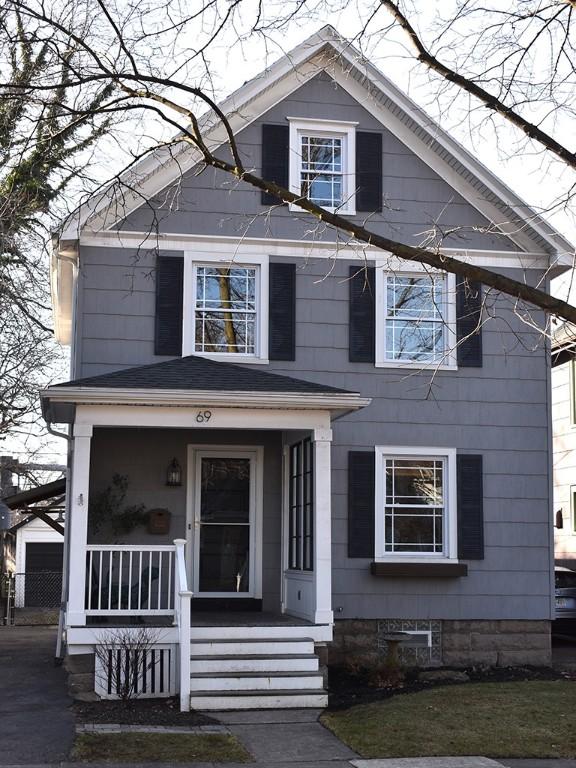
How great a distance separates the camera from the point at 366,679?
39.5 ft

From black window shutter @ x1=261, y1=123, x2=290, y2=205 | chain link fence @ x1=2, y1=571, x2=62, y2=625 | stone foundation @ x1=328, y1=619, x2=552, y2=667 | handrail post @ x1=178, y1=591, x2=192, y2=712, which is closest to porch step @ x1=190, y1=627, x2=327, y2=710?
handrail post @ x1=178, y1=591, x2=192, y2=712

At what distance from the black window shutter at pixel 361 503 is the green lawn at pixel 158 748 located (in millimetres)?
4492

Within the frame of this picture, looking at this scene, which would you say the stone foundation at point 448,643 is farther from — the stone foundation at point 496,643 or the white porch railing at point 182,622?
the white porch railing at point 182,622

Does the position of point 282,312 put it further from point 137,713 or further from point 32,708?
point 32,708

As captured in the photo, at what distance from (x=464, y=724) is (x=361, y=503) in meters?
4.21

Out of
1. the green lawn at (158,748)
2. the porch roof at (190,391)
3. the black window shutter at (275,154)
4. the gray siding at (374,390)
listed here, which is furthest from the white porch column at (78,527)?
the black window shutter at (275,154)

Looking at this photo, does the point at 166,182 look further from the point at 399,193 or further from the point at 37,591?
the point at 37,591

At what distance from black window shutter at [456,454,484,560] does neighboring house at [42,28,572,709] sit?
25mm

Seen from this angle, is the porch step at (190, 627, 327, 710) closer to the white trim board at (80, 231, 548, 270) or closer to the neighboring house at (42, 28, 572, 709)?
the neighboring house at (42, 28, 572, 709)

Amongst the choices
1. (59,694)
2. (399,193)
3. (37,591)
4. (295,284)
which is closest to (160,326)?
(295,284)

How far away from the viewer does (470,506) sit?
13.4m

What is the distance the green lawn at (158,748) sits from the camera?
26.1 ft

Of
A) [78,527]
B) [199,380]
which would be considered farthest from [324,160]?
[78,527]

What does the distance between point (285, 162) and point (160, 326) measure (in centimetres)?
276
